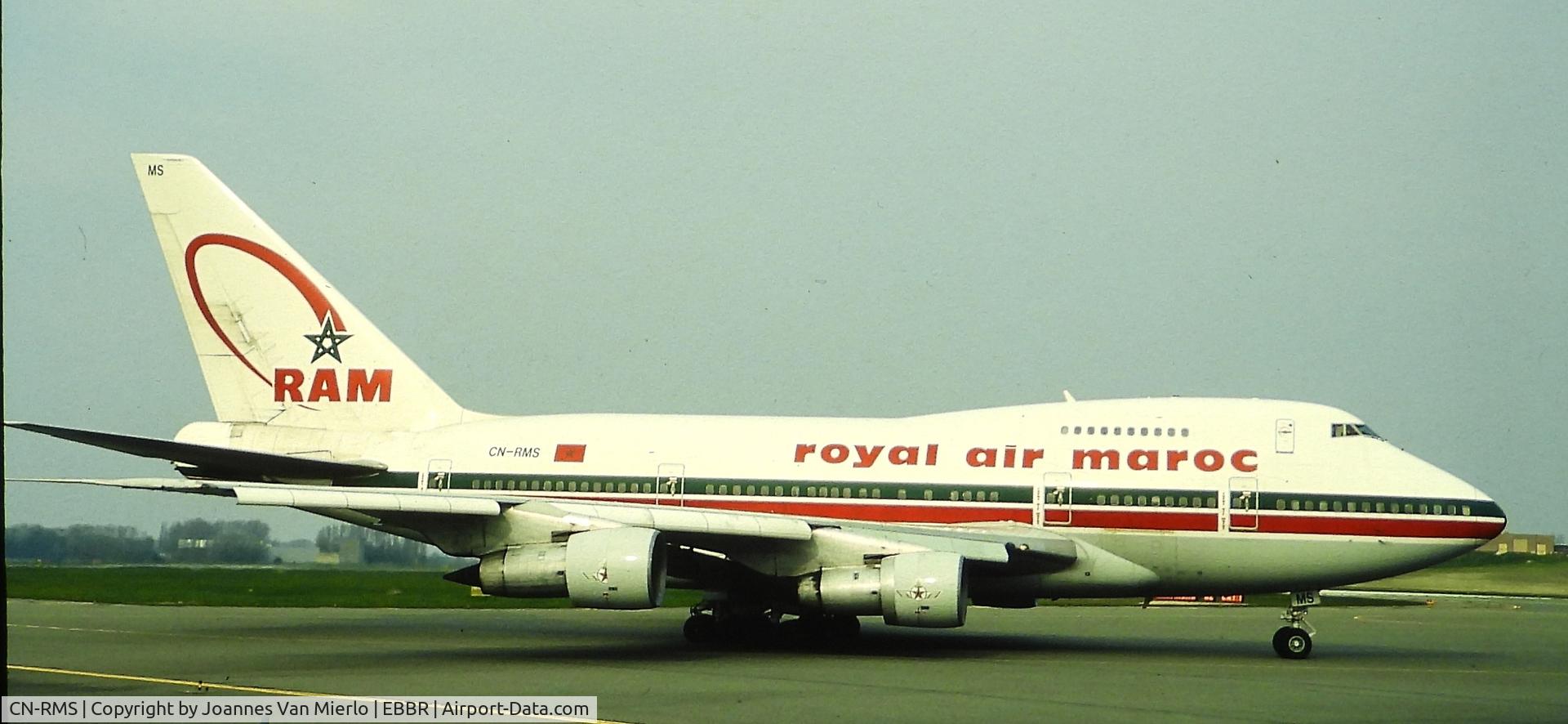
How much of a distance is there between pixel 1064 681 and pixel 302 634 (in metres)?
12.7

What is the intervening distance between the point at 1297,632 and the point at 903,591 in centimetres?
643

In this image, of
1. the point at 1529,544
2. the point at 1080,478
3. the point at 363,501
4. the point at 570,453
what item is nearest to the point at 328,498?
the point at 363,501

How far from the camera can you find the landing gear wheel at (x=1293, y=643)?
68.2 feet

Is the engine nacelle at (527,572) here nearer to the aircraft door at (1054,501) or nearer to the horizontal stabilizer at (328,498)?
the horizontal stabilizer at (328,498)

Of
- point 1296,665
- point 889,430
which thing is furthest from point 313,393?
point 1296,665

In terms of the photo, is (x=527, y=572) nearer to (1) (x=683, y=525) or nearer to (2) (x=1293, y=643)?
(1) (x=683, y=525)

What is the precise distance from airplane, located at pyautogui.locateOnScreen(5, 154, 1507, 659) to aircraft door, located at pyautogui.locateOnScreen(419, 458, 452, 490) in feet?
0.16

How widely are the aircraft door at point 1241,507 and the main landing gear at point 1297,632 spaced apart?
1.27 meters

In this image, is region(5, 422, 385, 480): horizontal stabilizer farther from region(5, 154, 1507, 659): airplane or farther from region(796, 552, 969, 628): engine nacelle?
region(796, 552, 969, 628): engine nacelle

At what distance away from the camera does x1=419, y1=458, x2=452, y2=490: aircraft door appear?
2316cm

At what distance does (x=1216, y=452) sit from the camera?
858 inches

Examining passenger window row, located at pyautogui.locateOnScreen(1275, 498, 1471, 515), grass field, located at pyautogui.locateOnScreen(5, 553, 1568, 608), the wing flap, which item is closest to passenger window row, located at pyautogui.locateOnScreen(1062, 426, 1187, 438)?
passenger window row, located at pyautogui.locateOnScreen(1275, 498, 1471, 515)

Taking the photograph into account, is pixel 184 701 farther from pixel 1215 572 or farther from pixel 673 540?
pixel 1215 572

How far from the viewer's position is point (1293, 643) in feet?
68.5
